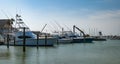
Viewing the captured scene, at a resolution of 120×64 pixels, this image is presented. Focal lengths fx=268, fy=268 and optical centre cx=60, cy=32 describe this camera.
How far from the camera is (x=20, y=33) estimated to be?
77.6 m

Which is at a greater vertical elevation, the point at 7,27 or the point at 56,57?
the point at 7,27

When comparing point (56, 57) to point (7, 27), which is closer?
point (56, 57)

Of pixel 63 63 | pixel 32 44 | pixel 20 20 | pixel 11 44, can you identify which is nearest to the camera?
pixel 63 63

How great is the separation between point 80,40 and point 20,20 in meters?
29.5

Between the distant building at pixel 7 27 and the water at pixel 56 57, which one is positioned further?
the distant building at pixel 7 27

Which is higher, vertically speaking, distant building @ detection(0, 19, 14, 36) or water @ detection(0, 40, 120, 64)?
distant building @ detection(0, 19, 14, 36)

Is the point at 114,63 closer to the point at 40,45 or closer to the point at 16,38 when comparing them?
the point at 40,45

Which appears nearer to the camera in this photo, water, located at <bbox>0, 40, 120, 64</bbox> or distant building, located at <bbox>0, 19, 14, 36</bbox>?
water, located at <bbox>0, 40, 120, 64</bbox>

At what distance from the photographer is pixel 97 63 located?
113 feet

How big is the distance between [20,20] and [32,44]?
3093 centimetres

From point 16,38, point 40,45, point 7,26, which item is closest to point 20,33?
point 16,38

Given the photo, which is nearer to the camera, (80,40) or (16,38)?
(16,38)

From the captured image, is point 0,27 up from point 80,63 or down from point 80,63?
up

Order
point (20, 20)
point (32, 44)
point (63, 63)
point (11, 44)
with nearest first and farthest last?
point (63, 63), point (32, 44), point (11, 44), point (20, 20)
